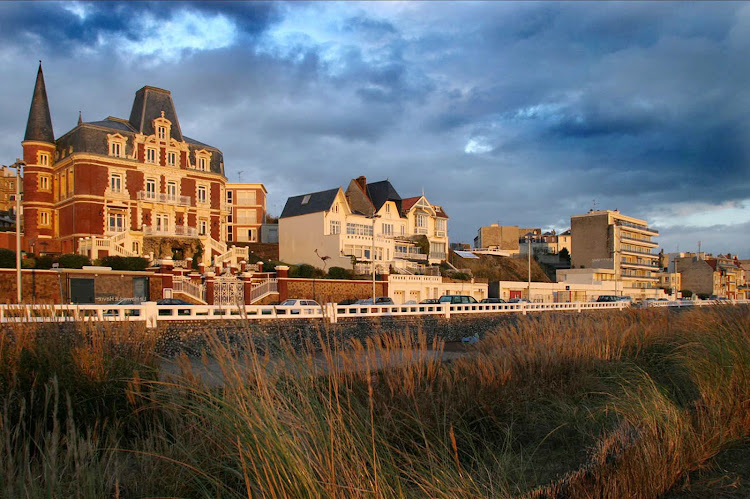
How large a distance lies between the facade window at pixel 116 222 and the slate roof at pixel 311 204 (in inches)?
539

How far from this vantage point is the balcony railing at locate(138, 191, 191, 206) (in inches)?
1548

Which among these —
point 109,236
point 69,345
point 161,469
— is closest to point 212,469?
point 161,469

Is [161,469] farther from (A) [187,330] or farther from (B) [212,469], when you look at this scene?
(A) [187,330]

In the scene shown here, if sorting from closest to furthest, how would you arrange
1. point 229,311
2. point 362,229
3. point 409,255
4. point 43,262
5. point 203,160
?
point 229,311, point 43,262, point 203,160, point 362,229, point 409,255

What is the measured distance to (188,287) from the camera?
28.7 m

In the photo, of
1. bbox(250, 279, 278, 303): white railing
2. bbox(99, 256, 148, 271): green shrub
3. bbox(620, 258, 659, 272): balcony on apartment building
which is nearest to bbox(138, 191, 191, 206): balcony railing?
bbox(99, 256, 148, 271): green shrub

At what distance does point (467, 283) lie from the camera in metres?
46.2

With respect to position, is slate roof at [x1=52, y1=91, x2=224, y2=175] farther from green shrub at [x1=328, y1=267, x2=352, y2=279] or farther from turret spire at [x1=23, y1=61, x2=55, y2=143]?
green shrub at [x1=328, y1=267, x2=352, y2=279]

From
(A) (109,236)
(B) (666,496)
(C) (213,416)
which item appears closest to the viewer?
(C) (213,416)

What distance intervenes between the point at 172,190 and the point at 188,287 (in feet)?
51.5

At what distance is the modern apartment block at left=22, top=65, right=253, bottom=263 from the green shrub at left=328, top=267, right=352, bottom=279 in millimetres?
7624

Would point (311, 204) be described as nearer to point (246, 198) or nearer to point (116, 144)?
point (246, 198)

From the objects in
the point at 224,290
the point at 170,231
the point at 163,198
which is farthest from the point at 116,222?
the point at 224,290

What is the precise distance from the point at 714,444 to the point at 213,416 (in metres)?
5.93
